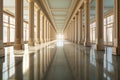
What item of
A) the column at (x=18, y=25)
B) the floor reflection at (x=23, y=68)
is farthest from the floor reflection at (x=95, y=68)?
the column at (x=18, y=25)

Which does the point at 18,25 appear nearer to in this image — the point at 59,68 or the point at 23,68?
the point at 23,68

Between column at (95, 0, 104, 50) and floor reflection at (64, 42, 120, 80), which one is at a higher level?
column at (95, 0, 104, 50)

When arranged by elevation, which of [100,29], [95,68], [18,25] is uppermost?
[18,25]

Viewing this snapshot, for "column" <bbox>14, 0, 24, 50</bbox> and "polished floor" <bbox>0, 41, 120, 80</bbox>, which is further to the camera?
"column" <bbox>14, 0, 24, 50</bbox>

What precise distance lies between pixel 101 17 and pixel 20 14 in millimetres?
8036

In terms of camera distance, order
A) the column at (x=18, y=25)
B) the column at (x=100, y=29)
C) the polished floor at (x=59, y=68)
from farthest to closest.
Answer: the column at (x=18, y=25)
the column at (x=100, y=29)
the polished floor at (x=59, y=68)

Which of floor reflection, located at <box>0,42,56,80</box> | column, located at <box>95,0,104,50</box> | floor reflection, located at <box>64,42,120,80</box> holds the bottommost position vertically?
floor reflection, located at <box>64,42,120,80</box>

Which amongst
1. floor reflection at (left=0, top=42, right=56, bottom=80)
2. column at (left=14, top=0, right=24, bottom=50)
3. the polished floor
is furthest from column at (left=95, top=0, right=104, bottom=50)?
floor reflection at (left=0, top=42, right=56, bottom=80)

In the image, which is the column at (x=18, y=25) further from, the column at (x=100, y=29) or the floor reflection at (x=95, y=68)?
the floor reflection at (x=95, y=68)

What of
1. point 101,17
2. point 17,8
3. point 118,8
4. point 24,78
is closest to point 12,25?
point 17,8

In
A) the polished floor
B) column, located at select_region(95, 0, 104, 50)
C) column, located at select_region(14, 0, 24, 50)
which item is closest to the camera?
the polished floor

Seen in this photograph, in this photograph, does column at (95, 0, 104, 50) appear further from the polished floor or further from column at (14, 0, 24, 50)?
column at (14, 0, 24, 50)

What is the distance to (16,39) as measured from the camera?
16.3m

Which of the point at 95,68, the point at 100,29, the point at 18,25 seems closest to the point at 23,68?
the point at 95,68
